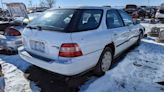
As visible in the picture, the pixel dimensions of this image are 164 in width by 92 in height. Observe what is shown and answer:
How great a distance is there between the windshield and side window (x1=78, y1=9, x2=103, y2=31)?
0.81 ft

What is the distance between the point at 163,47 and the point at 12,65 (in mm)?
5496

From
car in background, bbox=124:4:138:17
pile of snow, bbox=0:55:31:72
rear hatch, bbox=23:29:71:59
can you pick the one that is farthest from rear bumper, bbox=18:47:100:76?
car in background, bbox=124:4:138:17

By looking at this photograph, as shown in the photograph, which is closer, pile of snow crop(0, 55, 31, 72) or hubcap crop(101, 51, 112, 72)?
hubcap crop(101, 51, 112, 72)

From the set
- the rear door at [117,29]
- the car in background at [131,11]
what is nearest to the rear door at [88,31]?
the rear door at [117,29]

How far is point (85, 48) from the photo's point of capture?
3.61m

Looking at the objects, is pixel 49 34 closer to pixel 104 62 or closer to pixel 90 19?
pixel 90 19

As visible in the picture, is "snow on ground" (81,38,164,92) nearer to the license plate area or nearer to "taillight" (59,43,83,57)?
"taillight" (59,43,83,57)

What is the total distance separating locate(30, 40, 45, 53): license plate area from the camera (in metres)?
3.71

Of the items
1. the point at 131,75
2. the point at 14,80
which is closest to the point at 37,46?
the point at 14,80

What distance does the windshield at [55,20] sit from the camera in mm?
3739

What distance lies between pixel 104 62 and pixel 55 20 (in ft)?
5.00

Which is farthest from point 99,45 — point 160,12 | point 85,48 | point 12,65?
point 160,12

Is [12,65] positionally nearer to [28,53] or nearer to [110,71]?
[28,53]

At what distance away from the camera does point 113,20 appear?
4832 mm
